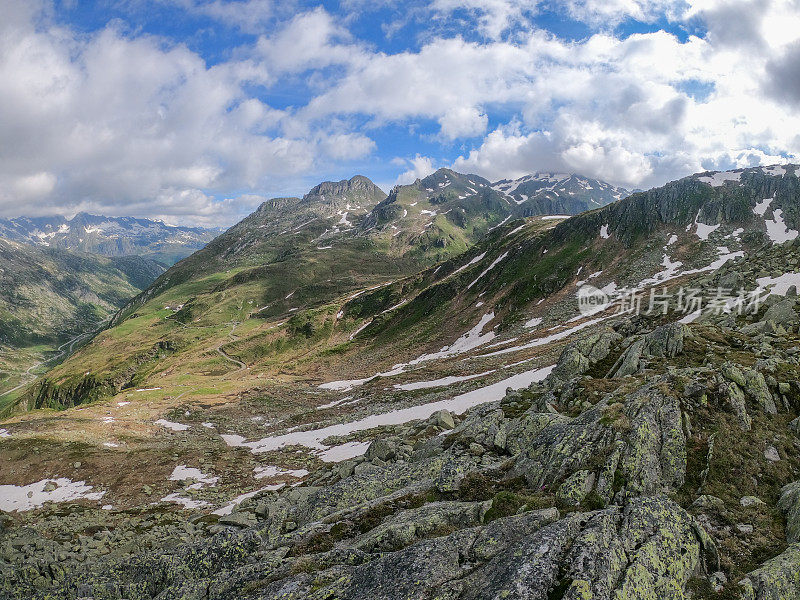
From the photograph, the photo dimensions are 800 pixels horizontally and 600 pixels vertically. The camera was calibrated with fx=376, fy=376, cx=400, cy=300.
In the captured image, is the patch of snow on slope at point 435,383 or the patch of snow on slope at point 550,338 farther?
the patch of snow on slope at point 550,338

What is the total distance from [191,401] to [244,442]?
36628 millimetres

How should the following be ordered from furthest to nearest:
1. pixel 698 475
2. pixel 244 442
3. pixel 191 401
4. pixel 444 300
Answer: pixel 444 300
pixel 191 401
pixel 244 442
pixel 698 475

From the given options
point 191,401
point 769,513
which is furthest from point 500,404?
point 191,401

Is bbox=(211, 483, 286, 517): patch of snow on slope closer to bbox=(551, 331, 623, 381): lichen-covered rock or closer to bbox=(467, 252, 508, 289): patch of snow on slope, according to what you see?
bbox=(551, 331, 623, 381): lichen-covered rock

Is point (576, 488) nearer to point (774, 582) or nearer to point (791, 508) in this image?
point (774, 582)

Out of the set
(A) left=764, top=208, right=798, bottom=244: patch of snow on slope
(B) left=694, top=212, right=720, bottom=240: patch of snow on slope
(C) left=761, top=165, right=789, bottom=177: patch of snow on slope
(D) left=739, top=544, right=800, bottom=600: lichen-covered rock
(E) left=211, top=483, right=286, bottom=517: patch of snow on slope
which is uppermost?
(C) left=761, top=165, right=789, bottom=177: patch of snow on slope

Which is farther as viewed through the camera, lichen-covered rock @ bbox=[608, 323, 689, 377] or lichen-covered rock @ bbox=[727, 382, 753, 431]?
lichen-covered rock @ bbox=[608, 323, 689, 377]

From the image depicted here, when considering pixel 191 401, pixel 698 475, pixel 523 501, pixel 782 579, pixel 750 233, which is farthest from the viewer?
pixel 750 233

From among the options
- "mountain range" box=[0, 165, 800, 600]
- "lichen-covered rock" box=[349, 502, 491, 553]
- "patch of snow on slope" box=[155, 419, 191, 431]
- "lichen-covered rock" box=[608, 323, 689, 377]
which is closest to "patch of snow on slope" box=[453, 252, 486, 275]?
"mountain range" box=[0, 165, 800, 600]

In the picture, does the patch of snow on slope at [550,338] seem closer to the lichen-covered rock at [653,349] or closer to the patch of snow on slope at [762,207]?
the lichen-covered rock at [653,349]

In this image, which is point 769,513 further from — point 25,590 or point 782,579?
point 25,590

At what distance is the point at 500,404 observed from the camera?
1254 inches

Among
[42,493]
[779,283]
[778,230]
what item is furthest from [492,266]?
[42,493]
